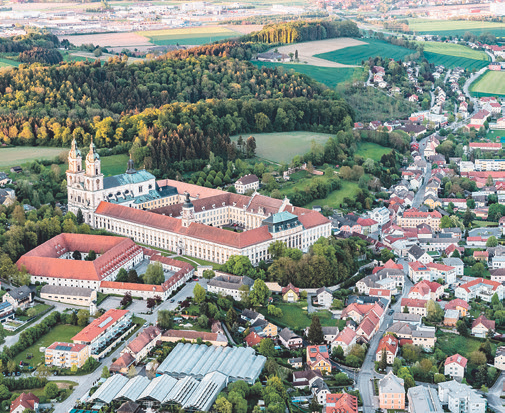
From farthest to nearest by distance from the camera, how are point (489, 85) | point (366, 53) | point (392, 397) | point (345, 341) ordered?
point (366, 53), point (489, 85), point (345, 341), point (392, 397)

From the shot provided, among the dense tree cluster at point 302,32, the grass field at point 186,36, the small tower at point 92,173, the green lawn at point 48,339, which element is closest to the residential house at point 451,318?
the green lawn at point 48,339

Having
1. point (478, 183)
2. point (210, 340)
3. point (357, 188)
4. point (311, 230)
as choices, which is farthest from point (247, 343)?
point (478, 183)

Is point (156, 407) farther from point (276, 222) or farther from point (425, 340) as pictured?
point (276, 222)

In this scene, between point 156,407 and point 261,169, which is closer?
point 156,407

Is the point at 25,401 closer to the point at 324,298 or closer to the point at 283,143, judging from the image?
the point at 324,298

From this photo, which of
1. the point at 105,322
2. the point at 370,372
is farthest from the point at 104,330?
the point at 370,372

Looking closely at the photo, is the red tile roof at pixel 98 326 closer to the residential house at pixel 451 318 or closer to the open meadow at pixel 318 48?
the residential house at pixel 451 318

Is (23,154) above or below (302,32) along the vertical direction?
below

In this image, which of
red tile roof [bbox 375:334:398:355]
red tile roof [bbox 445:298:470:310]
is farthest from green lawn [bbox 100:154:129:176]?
red tile roof [bbox 375:334:398:355]
